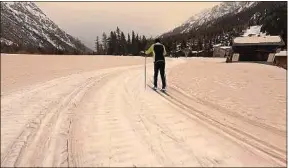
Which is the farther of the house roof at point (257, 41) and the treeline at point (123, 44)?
the treeline at point (123, 44)

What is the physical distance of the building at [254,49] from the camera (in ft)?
178

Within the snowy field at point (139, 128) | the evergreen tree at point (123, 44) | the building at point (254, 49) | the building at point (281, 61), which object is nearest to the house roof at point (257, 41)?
the building at point (254, 49)

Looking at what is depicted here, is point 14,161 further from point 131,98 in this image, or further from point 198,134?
point 131,98

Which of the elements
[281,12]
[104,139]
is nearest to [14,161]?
[104,139]

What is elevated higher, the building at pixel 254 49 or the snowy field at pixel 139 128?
the building at pixel 254 49

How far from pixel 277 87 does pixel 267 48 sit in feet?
143

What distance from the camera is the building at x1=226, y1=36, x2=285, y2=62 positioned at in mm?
54219

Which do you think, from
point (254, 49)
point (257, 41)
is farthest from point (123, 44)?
point (254, 49)

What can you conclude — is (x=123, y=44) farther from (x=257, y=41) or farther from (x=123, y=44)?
(x=257, y=41)

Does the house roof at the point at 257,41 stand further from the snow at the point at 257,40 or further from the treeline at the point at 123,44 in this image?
the treeline at the point at 123,44

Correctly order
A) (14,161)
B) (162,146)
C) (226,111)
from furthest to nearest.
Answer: (226,111), (162,146), (14,161)

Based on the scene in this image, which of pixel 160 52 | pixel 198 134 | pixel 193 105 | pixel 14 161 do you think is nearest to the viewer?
pixel 14 161

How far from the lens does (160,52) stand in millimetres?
13180

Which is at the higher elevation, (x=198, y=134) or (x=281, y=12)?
(x=281, y=12)
